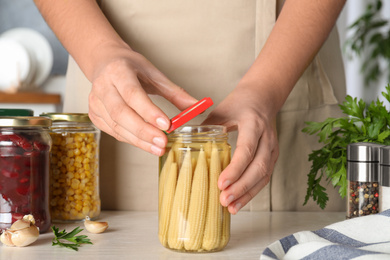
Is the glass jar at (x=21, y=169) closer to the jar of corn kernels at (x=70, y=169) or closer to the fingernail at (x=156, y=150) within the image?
the jar of corn kernels at (x=70, y=169)

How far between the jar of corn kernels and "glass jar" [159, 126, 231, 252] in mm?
234

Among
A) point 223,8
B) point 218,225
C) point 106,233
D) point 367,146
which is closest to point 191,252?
point 218,225

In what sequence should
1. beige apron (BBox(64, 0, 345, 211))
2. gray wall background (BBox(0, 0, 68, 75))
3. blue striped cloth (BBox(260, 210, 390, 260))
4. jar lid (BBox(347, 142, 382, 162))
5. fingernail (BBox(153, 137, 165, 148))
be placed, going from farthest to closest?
gray wall background (BBox(0, 0, 68, 75)) → beige apron (BBox(64, 0, 345, 211)) → jar lid (BBox(347, 142, 382, 162)) → fingernail (BBox(153, 137, 165, 148)) → blue striped cloth (BBox(260, 210, 390, 260))

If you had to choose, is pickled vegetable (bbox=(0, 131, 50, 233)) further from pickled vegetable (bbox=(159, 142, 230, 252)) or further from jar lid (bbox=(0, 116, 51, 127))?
pickled vegetable (bbox=(159, 142, 230, 252))

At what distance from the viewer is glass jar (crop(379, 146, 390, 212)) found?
0.81 meters

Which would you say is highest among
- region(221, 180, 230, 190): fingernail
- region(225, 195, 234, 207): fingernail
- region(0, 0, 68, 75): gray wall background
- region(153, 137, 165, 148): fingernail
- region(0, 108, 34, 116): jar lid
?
region(0, 0, 68, 75): gray wall background

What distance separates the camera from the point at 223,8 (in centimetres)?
112

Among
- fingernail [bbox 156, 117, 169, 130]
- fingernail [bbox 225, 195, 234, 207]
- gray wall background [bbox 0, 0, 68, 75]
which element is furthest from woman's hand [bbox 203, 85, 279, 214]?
gray wall background [bbox 0, 0, 68, 75]

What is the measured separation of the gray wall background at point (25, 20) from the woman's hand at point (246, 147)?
8.08 feet

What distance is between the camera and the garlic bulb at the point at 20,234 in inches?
30.8

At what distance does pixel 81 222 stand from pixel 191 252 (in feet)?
0.91

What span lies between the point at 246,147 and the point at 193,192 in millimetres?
99

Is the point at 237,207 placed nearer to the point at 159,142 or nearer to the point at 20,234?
the point at 159,142

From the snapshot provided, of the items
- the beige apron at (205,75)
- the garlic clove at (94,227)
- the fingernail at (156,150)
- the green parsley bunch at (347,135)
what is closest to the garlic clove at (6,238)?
the garlic clove at (94,227)
